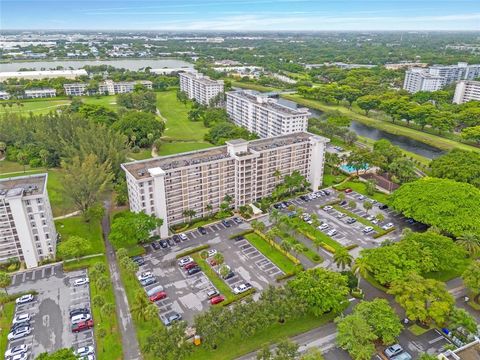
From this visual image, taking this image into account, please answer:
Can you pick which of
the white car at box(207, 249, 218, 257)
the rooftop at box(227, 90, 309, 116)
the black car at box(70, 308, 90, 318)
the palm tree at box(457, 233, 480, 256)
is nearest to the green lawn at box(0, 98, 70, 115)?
the rooftop at box(227, 90, 309, 116)

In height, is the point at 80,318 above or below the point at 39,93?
below

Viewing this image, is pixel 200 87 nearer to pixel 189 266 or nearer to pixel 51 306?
pixel 189 266

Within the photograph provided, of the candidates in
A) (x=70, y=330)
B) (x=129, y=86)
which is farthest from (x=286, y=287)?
(x=129, y=86)

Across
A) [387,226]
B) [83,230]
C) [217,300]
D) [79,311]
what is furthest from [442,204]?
[83,230]

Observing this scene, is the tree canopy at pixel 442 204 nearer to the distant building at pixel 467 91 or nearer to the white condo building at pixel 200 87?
the white condo building at pixel 200 87

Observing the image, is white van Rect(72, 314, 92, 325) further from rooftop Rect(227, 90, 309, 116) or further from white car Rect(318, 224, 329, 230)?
rooftop Rect(227, 90, 309, 116)
